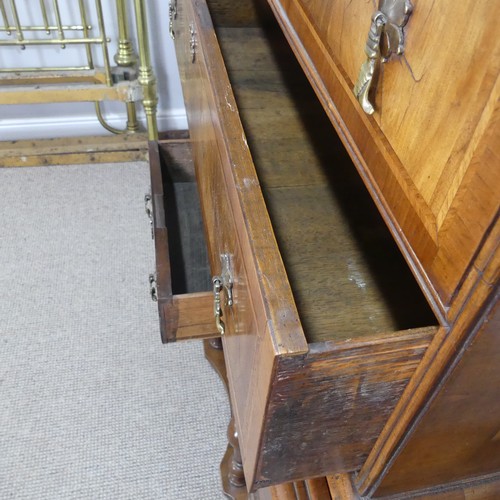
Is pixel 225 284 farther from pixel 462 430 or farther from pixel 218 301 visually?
pixel 462 430

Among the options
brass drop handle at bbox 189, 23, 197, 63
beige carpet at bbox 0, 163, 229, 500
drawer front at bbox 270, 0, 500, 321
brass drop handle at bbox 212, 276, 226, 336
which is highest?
drawer front at bbox 270, 0, 500, 321

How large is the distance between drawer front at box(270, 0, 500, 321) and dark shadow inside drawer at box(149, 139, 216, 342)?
1.48ft

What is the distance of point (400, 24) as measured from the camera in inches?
12.7

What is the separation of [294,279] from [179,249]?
55 centimetres

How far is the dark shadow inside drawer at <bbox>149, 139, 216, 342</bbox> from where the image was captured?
79 cm

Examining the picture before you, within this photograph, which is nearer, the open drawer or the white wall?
the open drawer

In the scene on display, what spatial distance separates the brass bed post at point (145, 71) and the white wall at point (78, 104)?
125 mm

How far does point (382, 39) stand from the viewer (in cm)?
35

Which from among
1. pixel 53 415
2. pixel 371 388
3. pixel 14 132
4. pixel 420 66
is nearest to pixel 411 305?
pixel 371 388

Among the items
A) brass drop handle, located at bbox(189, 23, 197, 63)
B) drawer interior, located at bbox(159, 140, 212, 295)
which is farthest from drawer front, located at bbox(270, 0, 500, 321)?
drawer interior, located at bbox(159, 140, 212, 295)

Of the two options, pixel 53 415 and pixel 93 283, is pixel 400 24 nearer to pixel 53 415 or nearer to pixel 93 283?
pixel 53 415

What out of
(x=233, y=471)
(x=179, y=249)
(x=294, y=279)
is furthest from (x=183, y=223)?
(x=294, y=279)

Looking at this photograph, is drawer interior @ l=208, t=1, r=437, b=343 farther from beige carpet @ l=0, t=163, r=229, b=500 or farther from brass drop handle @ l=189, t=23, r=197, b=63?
beige carpet @ l=0, t=163, r=229, b=500

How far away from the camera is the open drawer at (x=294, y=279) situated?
36 cm
